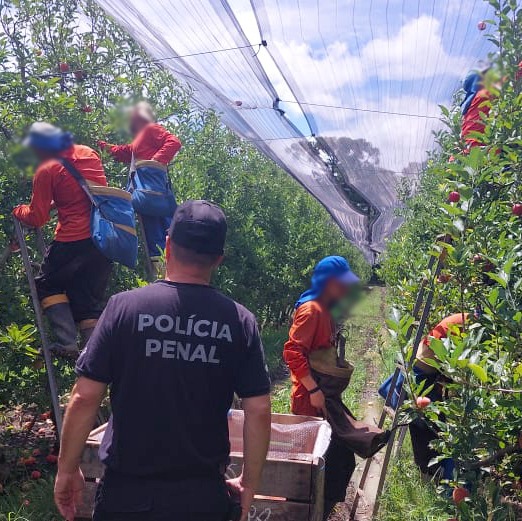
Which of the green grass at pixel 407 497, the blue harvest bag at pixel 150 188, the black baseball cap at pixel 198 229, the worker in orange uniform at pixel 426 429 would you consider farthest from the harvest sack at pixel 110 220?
the worker in orange uniform at pixel 426 429

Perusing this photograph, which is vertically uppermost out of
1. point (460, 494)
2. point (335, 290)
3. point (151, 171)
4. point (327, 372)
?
point (151, 171)

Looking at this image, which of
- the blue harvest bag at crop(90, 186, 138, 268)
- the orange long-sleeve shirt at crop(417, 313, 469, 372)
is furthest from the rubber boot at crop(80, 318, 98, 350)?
the orange long-sleeve shirt at crop(417, 313, 469, 372)

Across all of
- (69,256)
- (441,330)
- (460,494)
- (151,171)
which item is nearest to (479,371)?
(460,494)

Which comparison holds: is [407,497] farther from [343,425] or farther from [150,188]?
[150,188]

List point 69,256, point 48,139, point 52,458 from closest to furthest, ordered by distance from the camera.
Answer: point 48,139 → point 69,256 → point 52,458

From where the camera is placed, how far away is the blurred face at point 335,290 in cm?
320

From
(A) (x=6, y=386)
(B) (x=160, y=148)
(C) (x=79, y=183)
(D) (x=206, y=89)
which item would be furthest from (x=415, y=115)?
(A) (x=6, y=386)

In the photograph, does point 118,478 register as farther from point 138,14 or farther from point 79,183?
point 138,14

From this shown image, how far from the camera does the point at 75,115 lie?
13.3ft

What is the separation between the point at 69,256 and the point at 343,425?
1699 mm

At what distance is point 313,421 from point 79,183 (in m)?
1.63

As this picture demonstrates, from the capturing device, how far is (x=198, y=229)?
199cm

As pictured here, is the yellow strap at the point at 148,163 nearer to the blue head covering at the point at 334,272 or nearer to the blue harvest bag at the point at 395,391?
the blue head covering at the point at 334,272

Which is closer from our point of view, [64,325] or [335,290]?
[335,290]
